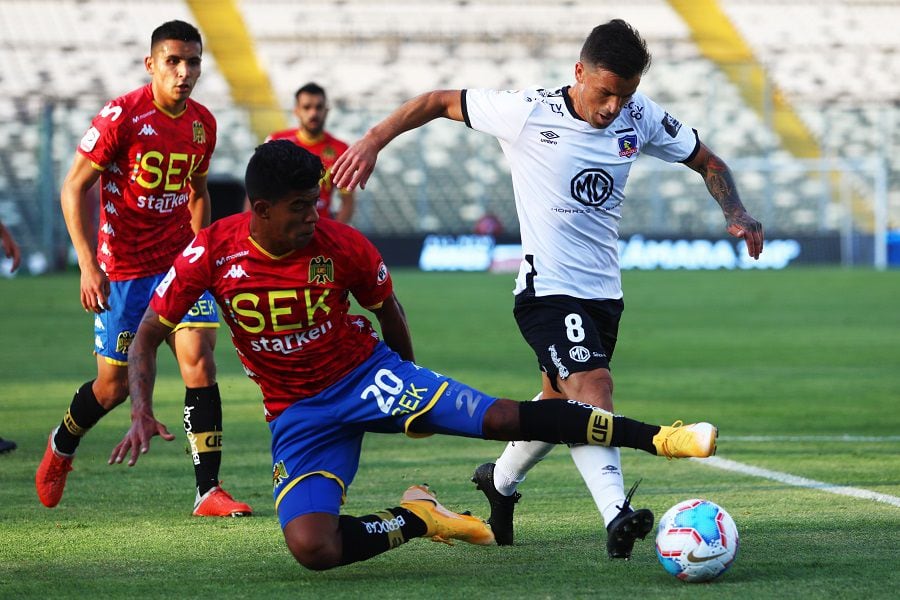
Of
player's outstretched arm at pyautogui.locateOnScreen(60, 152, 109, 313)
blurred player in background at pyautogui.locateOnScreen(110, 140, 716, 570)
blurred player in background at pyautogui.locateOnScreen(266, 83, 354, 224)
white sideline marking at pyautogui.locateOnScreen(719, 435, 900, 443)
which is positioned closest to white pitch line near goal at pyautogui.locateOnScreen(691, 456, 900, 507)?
white sideline marking at pyautogui.locateOnScreen(719, 435, 900, 443)

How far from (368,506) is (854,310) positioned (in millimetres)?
14753

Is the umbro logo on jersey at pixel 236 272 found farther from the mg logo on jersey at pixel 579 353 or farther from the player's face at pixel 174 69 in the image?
the player's face at pixel 174 69

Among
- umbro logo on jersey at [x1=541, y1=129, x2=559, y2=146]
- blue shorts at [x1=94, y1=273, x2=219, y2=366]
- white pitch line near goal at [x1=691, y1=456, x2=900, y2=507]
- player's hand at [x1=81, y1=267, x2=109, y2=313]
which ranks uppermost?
umbro logo on jersey at [x1=541, y1=129, x2=559, y2=146]

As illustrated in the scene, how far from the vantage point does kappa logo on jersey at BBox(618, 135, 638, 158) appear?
547 centimetres

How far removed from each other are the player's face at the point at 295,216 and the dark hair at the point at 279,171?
2cm

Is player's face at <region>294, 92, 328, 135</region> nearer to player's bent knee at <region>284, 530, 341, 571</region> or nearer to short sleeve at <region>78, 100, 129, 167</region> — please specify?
short sleeve at <region>78, 100, 129, 167</region>

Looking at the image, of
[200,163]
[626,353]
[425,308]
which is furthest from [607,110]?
[425,308]

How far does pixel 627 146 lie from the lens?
5484 millimetres

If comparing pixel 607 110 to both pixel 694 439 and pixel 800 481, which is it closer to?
pixel 694 439

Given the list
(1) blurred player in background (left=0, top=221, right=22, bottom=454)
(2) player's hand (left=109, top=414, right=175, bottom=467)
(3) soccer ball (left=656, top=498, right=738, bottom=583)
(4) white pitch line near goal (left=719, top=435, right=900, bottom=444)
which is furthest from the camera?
(4) white pitch line near goal (left=719, top=435, right=900, bottom=444)

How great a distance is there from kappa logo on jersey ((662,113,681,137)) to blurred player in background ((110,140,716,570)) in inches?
55.7

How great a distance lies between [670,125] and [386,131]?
1.20 metres

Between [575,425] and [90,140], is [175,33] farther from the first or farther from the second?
[575,425]

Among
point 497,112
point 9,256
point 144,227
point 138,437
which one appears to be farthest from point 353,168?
point 9,256
